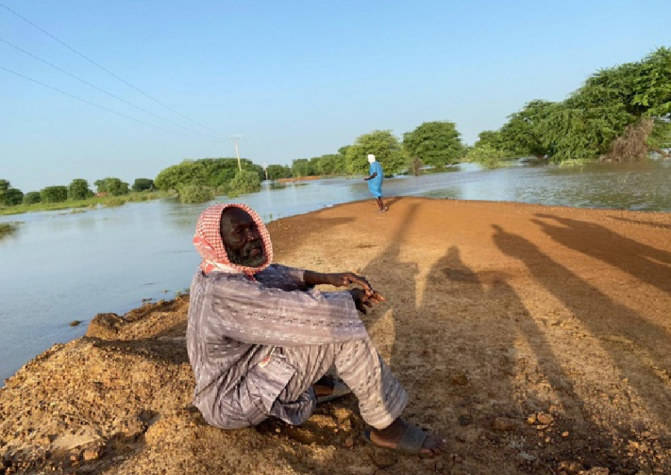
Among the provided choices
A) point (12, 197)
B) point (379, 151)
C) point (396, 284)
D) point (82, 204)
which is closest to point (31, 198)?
point (12, 197)

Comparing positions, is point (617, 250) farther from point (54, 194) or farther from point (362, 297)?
point (54, 194)

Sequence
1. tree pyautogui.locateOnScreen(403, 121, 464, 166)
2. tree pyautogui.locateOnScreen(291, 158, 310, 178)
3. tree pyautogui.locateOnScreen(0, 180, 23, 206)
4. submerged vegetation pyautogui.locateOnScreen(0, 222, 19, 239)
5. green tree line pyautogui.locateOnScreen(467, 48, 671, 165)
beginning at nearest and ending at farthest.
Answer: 1. submerged vegetation pyautogui.locateOnScreen(0, 222, 19, 239)
2. green tree line pyautogui.locateOnScreen(467, 48, 671, 165)
3. tree pyautogui.locateOnScreen(403, 121, 464, 166)
4. tree pyautogui.locateOnScreen(0, 180, 23, 206)
5. tree pyautogui.locateOnScreen(291, 158, 310, 178)

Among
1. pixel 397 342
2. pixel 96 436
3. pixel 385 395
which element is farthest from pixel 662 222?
pixel 96 436

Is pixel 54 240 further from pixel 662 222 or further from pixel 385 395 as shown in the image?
pixel 662 222

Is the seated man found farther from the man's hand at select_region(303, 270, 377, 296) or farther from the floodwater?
the floodwater

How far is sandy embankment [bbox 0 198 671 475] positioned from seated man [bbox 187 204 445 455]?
0.64 ft

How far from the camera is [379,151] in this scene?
124 feet

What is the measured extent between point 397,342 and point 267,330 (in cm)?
211

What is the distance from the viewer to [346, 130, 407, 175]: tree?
124 ft

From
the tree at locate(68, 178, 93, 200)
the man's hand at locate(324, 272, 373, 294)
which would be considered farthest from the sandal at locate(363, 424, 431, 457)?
the tree at locate(68, 178, 93, 200)

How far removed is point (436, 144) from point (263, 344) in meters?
53.0

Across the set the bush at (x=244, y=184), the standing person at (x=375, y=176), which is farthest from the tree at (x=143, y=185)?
the standing person at (x=375, y=176)

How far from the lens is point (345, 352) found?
1.84 metres

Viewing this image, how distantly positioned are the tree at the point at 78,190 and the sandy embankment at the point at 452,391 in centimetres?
7386
